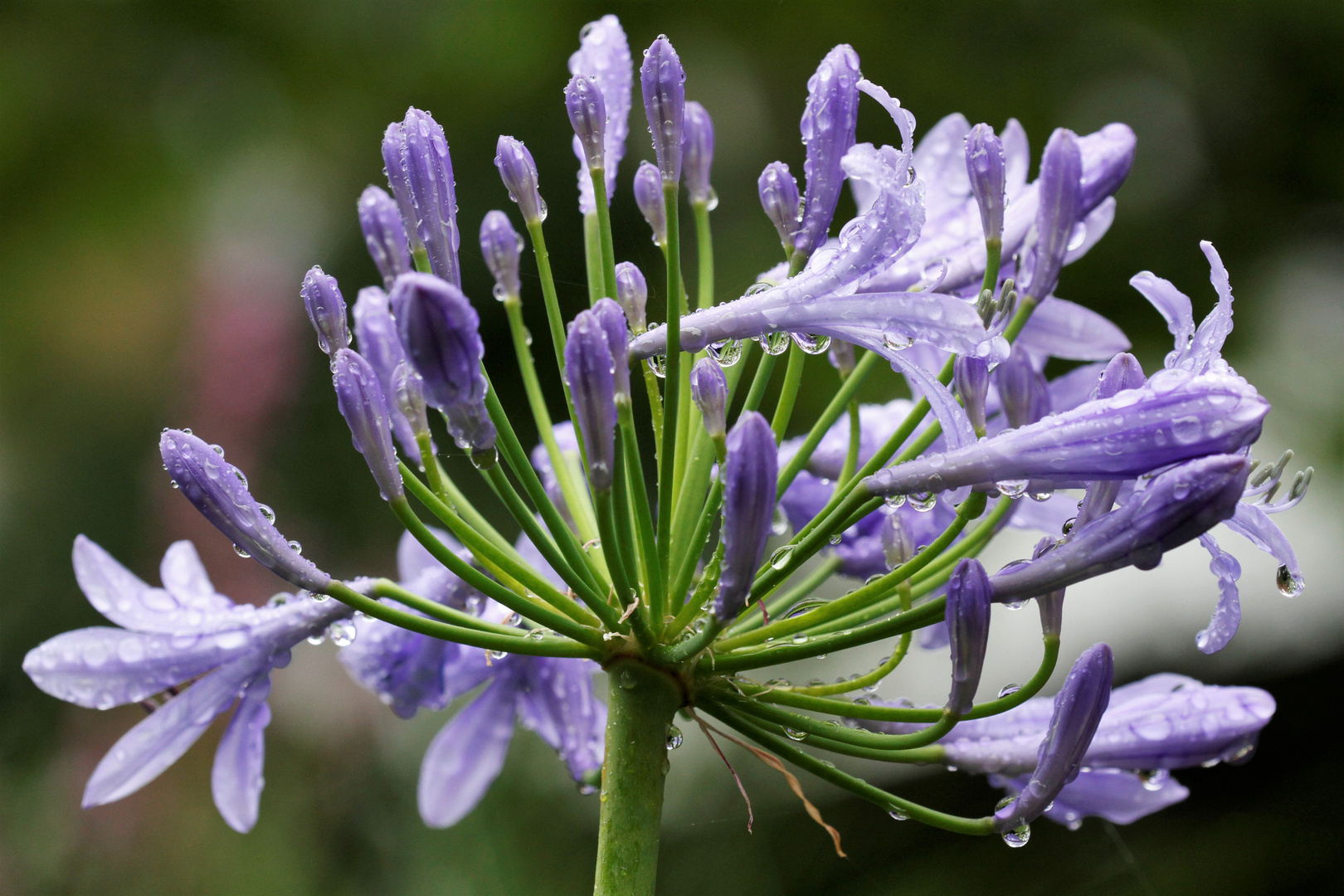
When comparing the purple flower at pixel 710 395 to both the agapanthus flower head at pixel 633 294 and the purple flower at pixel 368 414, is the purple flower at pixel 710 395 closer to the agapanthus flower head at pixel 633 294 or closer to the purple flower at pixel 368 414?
the agapanthus flower head at pixel 633 294

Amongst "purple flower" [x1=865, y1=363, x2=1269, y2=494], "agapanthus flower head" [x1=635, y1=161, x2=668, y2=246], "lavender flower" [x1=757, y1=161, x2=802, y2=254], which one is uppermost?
"agapanthus flower head" [x1=635, y1=161, x2=668, y2=246]

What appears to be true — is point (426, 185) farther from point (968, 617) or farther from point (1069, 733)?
point (1069, 733)

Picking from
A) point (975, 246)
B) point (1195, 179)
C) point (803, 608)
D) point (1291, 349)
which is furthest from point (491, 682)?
point (1195, 179)

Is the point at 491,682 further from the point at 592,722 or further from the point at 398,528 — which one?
the point at 398,528

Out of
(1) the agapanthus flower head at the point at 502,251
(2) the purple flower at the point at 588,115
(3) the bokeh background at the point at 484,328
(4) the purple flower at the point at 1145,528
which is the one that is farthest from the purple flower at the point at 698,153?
(3) the bokeh background at the point at 484,328

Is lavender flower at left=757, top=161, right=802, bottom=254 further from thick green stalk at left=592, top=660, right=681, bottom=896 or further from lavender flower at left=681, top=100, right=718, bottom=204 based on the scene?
thick green stalk at left=592, top=660, right=681, bottom=896

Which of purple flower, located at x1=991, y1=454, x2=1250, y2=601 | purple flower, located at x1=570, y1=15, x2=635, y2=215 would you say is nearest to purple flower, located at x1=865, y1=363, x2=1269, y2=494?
purple flower, located at x1=991, y1=454, x2=1250, y2=601
